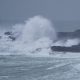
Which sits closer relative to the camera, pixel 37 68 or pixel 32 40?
pixel 37 68

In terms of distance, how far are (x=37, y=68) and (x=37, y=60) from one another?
2498 mm

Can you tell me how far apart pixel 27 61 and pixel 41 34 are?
13.0 meters

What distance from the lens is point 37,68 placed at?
73.1 feet

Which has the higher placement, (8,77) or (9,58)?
(9,58)

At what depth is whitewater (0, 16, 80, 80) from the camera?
20.4 meters

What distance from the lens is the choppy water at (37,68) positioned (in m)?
20.0

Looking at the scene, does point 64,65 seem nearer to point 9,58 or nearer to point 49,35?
point 9,58

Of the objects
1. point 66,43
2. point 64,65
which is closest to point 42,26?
point 66,43

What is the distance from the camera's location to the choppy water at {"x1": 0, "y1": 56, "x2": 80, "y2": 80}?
2005cm

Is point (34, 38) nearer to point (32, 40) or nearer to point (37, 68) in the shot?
point (32, 40)

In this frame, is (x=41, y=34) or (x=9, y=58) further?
(x=41, y=34)

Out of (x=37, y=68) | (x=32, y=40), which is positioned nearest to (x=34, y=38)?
(x=32, y=40)

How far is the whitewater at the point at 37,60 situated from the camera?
20.4 metres

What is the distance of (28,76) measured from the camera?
20203mm
